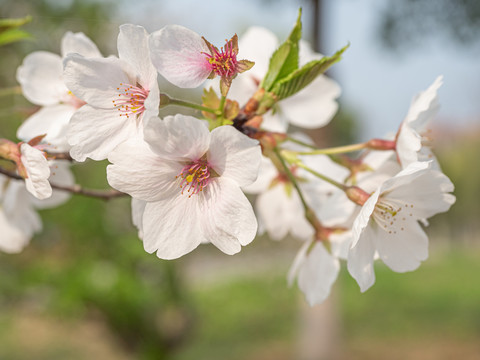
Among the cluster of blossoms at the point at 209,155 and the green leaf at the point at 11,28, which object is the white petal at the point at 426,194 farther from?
the green leaf at the point at 11,28

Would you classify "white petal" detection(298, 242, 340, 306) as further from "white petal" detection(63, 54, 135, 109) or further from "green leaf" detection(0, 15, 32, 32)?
"green leaf" detection(0, 15, 32, 32)

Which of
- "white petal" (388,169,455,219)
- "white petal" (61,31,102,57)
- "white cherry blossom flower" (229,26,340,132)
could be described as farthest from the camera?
"white cherry blossom flower" (229,26,340,132)

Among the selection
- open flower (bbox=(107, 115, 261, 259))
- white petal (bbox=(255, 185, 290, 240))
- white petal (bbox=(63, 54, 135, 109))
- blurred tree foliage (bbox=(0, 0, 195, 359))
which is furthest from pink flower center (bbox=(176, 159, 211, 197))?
blurred tree foliage (bbox=(0, 0, 195, 359))

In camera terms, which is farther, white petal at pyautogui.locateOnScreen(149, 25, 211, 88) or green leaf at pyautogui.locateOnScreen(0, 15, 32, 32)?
green leaf at pyautogui.locateOnScreen(0, 15, 32, 32)

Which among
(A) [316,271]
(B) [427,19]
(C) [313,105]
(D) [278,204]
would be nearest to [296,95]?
(C) [313,105]

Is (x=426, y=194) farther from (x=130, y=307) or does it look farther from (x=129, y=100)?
(x=130, y=307)

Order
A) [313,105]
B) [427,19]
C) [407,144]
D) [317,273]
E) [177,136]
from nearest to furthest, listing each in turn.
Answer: [177,136] < [407,144] < [317,273] < [313,105] < [427,19]
